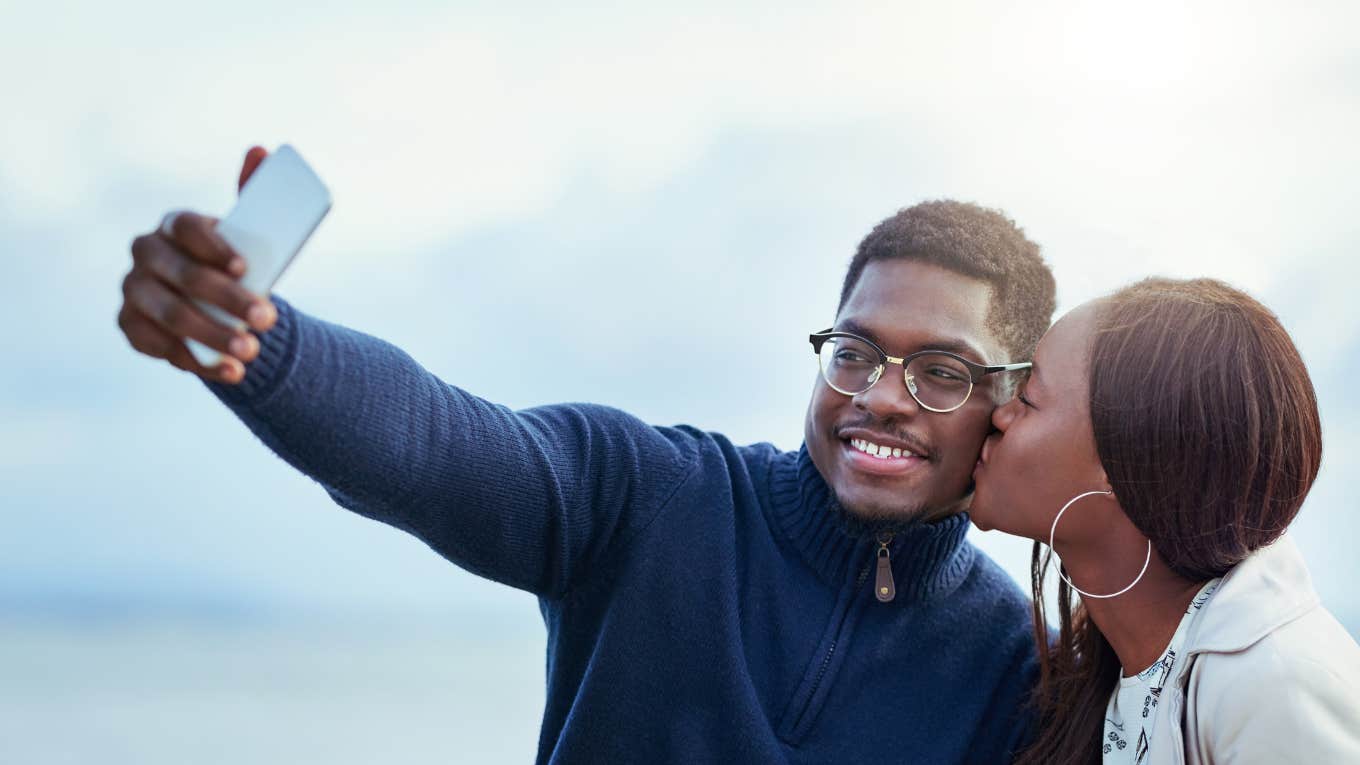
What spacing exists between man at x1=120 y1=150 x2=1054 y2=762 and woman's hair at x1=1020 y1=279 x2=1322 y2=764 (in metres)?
0.35

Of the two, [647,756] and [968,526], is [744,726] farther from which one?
[968,526]

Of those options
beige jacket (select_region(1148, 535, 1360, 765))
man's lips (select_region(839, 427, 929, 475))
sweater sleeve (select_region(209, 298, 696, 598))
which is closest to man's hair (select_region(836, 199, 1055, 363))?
man's lips (select_region(839, 427, 929, 475))

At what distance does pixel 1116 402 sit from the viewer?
2096mm

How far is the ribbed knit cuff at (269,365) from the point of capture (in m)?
1.57

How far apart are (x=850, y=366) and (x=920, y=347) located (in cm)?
13

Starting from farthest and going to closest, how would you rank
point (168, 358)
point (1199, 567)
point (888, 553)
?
point (888, 553)
point (1199, 567)
point (168, 358)

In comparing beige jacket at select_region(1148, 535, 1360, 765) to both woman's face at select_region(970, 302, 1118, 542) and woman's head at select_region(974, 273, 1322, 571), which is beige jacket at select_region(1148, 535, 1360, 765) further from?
woman's face at select_region(970, 302, 1118, 542)

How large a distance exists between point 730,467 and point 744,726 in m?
0.51

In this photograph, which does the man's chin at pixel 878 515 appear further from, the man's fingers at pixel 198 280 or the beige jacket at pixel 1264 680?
the man's fingers at pixel 198 280

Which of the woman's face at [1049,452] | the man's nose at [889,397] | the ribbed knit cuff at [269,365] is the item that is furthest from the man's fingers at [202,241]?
the woman's face at [1049,452]

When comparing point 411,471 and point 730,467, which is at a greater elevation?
point 411,471

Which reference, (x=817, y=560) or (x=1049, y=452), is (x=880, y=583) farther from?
(x=1049, y=452)

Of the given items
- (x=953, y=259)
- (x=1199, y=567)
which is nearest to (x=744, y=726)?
(x=1199, y=567)

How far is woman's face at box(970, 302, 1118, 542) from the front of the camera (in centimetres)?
215
